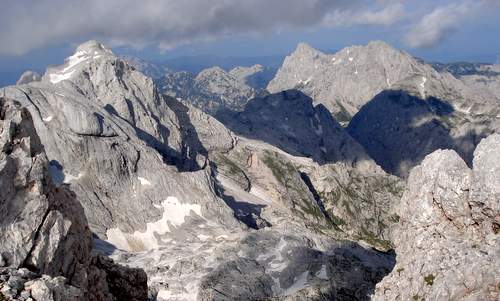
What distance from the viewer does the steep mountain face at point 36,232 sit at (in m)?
32.4

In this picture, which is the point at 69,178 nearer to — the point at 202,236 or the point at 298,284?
the point at 202,236

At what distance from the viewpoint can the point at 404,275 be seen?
46.7 metres

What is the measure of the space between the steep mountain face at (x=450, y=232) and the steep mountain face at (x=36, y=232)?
2631 cm

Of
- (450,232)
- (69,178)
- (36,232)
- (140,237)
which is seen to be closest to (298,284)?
(140,237)

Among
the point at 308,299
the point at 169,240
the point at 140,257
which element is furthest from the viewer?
the point at 169,240

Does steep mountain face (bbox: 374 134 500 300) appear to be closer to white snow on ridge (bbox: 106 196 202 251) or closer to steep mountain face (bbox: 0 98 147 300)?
steep mountain face (bbox: 0 98 147 300)

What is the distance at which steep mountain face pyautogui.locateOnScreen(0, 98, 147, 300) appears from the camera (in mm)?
32406

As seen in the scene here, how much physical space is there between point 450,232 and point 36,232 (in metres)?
34.1

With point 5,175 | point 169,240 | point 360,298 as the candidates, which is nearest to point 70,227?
point 5,175

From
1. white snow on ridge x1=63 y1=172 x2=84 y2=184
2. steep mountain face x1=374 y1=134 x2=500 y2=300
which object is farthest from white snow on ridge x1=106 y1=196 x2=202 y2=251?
steep mountain face x1=374 y1=134 x2=500 y2=300

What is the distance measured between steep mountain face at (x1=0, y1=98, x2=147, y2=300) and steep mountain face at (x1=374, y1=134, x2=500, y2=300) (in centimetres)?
2631

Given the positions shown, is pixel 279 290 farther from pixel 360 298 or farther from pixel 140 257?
pixel 140 257

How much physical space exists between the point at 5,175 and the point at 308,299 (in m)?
69.6

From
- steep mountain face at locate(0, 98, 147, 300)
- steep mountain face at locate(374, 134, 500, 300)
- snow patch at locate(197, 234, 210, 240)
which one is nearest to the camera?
steep mountain face at locate(0, 98, 147, 300)
